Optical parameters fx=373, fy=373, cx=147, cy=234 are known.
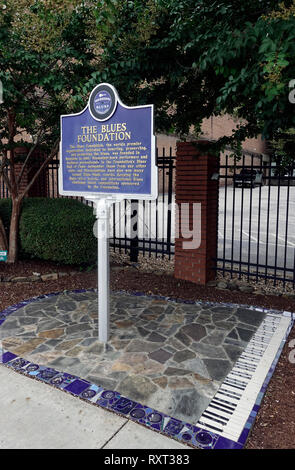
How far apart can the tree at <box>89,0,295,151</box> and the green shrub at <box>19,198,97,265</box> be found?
2249 millimetres

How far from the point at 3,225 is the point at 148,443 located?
237 inches

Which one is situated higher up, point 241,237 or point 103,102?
point 103,102

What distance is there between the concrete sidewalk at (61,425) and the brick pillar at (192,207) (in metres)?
3.60

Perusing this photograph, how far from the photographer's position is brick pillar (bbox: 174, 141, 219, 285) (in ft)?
19.9

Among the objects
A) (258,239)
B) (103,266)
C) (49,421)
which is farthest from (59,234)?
(49,421)

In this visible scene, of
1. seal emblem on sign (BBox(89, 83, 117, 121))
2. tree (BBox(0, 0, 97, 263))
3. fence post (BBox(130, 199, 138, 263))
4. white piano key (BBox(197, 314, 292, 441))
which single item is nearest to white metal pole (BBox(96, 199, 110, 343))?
seal emblem on sign (BBox(89, 83, 117, 121))

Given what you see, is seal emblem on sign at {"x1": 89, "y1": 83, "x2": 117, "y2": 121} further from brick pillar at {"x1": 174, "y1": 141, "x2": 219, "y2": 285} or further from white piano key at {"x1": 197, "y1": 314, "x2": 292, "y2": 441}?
white piano key at {"x1": 197, "y1": 314, "x2": 292, "y2": 441}

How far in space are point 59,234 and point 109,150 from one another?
123 inches

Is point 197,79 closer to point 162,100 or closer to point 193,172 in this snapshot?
point 162,100

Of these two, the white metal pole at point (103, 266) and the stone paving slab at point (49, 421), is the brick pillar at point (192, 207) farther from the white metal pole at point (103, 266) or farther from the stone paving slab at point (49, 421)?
the stone paving slab at point (49, 421)

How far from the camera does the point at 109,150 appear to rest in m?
3.95

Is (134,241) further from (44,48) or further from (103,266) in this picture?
(44,48)

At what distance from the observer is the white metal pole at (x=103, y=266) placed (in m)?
4.09

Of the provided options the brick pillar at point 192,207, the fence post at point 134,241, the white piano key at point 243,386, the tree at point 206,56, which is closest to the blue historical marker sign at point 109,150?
the tree at point 206,56
